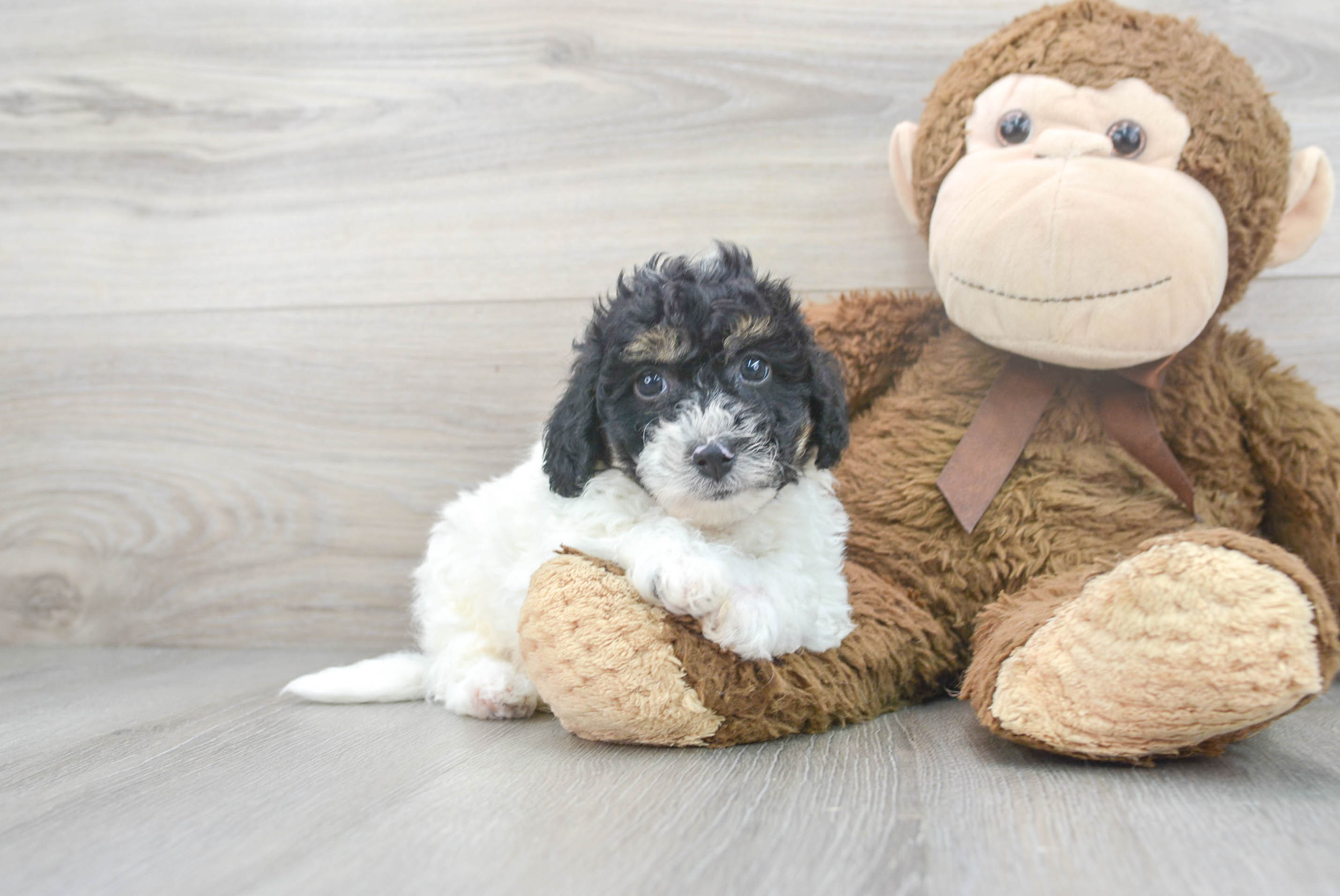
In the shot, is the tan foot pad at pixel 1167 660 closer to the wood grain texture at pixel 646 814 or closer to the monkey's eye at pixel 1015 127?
the wood grain texture at pixel 646 814

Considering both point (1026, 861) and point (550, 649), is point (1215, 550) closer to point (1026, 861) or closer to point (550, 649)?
point (1026, 861)

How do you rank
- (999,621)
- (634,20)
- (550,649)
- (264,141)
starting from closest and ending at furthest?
(550,649)
(999,621)
(634,20)
(264,141)

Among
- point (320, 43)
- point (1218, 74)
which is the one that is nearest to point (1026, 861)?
point (1218, 74)

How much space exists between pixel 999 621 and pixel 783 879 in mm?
693

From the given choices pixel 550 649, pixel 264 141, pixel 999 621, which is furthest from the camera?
pixel 264 141

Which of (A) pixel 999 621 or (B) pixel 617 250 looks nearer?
(A) pixel 999 621

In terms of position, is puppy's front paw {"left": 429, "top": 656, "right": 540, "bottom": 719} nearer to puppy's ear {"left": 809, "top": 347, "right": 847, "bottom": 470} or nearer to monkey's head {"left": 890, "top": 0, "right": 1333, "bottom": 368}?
puppy's ear {"left": 809, "top": 347, "right": 847, "bottom": 470}

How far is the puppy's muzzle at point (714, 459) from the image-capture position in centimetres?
122

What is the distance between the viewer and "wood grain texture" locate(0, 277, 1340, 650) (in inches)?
84.4

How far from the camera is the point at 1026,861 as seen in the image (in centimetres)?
88

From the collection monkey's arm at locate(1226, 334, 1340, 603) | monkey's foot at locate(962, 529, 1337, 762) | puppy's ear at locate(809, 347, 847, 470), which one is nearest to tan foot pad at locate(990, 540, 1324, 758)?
monkey's foot at locate(962, 529, 1337, 762)

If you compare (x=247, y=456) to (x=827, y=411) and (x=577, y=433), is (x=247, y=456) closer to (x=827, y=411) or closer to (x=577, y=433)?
(x=577, y=433)

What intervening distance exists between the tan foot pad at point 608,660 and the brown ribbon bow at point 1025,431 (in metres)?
0.59

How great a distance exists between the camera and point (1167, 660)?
3.50 ft
